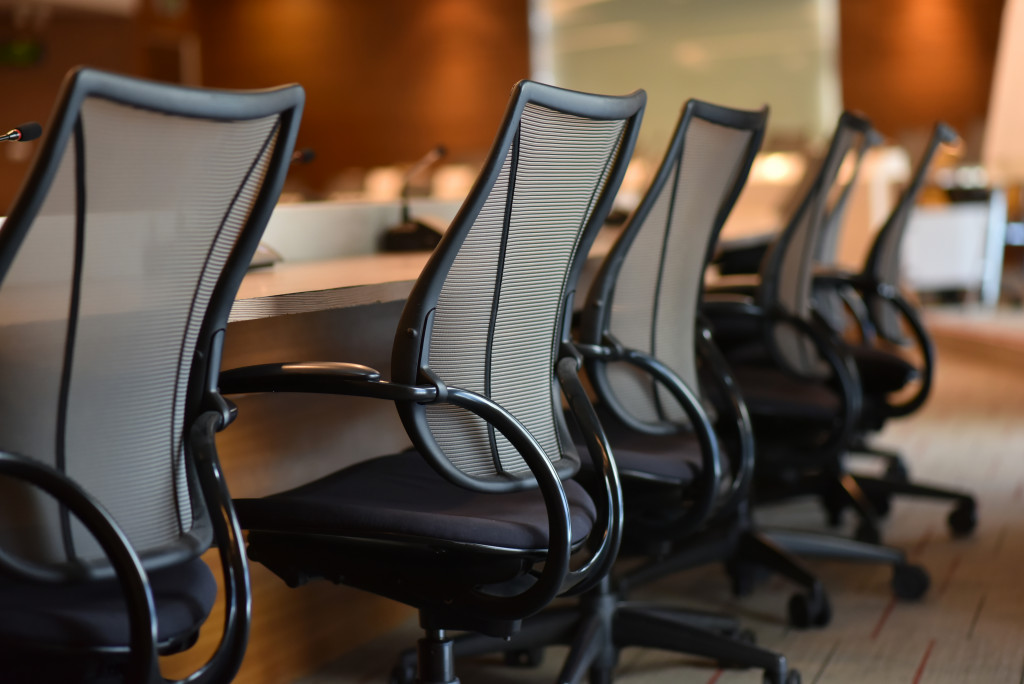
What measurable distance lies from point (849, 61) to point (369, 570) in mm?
9940

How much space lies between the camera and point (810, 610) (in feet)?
7.04

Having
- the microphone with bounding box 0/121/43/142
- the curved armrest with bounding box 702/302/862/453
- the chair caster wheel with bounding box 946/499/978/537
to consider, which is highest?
the microphone with bounding box 0/121/43/142

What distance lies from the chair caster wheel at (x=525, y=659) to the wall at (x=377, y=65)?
9427 millimetres

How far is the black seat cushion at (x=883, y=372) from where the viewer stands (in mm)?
2477

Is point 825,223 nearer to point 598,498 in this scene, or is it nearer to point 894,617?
point 894,617

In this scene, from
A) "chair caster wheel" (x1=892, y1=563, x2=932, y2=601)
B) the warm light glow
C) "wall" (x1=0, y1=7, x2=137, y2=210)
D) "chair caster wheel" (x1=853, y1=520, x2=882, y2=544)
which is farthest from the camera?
"wall" (x1=0, y1=7, x2=137, y2=210)

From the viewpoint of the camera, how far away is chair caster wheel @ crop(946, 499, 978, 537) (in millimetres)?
2762

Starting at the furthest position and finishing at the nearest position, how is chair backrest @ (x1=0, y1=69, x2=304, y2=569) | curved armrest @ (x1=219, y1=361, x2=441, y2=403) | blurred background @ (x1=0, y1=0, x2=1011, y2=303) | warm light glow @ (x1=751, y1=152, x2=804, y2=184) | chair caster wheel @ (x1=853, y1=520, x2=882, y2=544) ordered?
blurred background @ (x1=0, y1=0, x2=1011, y2=303), warm light glow @ (x1=751, y1=152, x2=804, y2=184), chair caster wheel @ (x1=853, y1=520, x2=882, y2=544), curved armrest @ (x1=219, y1=361, x2=441, y2=403), chair backrest @ (x1=0, y1=69, x2=304, y2=569)

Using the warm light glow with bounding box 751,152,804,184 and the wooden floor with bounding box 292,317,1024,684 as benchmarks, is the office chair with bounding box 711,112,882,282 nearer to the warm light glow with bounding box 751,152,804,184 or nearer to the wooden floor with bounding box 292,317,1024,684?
the wooden floor with bounding box 292,317,1024,684

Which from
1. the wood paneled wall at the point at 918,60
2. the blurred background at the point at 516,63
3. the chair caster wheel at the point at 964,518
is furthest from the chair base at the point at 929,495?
the wood paneled wall at the point at 918,60

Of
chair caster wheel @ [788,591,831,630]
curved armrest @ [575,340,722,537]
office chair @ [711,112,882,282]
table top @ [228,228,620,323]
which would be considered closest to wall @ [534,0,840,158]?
office chair @ [711,112,882,282]

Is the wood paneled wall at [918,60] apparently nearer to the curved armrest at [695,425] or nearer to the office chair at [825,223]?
the office chair at [825,223]

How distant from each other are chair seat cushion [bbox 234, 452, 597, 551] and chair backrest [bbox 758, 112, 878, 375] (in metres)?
0.95

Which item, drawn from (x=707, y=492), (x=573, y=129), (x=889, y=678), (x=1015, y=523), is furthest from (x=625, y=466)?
(x=1015, y=523)
